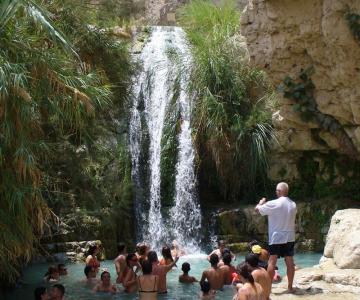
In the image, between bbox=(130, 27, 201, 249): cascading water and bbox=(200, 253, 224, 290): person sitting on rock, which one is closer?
bbox=(200, 253, 224, 290): person sitting on rock

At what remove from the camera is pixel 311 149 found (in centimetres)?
1530

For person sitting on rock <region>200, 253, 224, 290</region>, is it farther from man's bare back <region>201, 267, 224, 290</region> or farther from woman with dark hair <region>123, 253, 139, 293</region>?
woman with dark hair <region>123, 253, 139, 293</region>

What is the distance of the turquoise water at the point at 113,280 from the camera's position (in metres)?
9.43

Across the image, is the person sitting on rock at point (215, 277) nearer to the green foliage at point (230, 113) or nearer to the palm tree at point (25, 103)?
the palm tree at point (25, 103)

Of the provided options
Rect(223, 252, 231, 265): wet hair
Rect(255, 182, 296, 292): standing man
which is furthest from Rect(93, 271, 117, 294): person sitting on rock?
Rect(255, 182, 296, 292): standing man

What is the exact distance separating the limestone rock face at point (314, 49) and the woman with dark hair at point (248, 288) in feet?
23.7

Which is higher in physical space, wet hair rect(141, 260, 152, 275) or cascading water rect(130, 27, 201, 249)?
cascading water rect(130, 27, 201, 249)

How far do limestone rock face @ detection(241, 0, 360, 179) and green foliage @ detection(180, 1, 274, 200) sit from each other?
1302mm

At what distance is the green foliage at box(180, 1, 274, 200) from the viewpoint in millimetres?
15438

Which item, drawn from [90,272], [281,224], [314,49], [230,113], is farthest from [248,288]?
[230,113]

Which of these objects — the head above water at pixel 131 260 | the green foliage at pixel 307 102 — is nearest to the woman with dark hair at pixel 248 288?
the head above water at pixel 131 260

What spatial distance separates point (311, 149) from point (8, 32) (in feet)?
33.0

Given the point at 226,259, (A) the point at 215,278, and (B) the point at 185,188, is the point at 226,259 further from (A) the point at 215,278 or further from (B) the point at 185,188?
(B) the point at 185,188

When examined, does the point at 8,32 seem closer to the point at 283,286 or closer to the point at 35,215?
the point at 35,215
